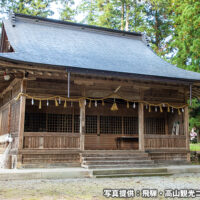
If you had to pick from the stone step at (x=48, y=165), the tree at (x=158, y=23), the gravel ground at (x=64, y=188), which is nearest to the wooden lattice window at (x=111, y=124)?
the stone step at (x=48, y=165)

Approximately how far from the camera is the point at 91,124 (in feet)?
47.2

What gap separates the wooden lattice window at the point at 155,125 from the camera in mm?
14977

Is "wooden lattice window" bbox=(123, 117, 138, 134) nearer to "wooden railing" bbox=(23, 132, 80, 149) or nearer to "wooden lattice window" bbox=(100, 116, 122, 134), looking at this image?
"wooden lattice window" bbox=(100, 116, 122, 134)

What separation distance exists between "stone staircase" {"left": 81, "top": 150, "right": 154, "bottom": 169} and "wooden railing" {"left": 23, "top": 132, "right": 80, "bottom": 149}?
0.63 metres

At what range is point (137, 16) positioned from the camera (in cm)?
2845

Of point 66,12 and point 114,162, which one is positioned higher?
point 66,12

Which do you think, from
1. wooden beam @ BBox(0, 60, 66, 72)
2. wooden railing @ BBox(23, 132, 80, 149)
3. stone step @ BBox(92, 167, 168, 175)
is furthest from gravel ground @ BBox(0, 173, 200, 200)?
wooden beam @ BBox(0, 60, 66, 72)

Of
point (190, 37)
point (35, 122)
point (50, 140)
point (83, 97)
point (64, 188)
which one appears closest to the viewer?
point (64, 188)

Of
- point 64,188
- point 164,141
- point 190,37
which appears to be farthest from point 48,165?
point 190,37

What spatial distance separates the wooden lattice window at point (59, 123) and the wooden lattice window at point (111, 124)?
1923 mm

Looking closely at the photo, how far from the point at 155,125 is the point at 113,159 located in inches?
194

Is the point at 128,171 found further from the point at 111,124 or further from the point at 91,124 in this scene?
the point at 111,124

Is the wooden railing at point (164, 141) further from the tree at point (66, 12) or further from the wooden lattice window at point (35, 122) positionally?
the tree at point (66, 12)

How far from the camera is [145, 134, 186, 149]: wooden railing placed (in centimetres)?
1212
